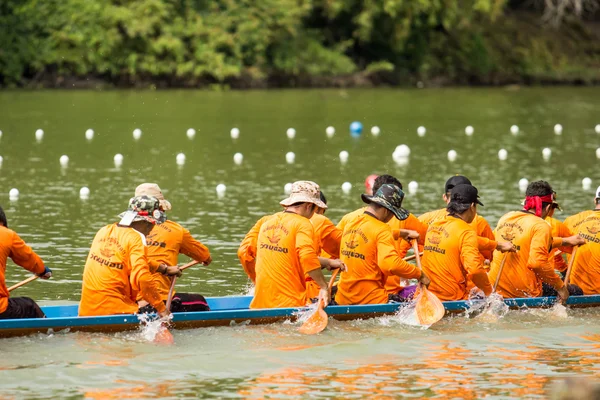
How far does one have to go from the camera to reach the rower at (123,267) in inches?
454

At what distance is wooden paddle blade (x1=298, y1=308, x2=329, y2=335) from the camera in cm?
1251

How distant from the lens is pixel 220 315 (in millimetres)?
12555

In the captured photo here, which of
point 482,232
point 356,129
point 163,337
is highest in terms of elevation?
point 356,129

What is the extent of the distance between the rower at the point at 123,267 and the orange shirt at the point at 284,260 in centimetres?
117

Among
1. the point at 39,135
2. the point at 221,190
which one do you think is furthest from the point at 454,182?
the point at 39,135

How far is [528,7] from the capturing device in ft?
200

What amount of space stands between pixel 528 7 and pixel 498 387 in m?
52.1

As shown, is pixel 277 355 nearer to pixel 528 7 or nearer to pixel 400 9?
pixel 400 9

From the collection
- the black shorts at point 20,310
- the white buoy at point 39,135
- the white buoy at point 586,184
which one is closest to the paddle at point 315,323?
the black shorts at point 20,310

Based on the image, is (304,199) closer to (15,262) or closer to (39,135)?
(15,262)

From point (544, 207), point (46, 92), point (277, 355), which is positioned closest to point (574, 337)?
point (544, 207)

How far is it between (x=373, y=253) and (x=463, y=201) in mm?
1110

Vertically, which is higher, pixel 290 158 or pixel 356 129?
pixel 356 129

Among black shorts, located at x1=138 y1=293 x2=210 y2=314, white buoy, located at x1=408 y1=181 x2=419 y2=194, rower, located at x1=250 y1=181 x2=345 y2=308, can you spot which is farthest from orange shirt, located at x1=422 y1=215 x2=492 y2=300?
white buoy, located at x1=408 y1=181 x2=419 y2=194
